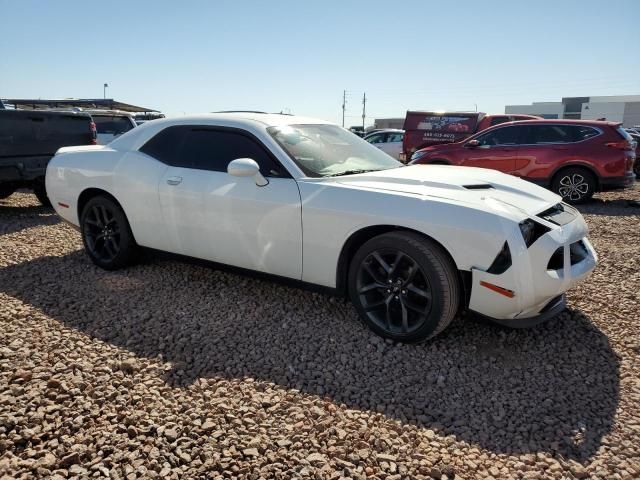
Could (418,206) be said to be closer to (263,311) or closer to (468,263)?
(468,263)

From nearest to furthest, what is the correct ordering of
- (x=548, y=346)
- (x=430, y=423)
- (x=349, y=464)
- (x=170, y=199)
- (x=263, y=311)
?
(x=349, y=464), (x=430, y=423), (x=548, y=346), (x=263, y=311), (x=170, y=199)

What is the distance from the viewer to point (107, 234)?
4.64 m

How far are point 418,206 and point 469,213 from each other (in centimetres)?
Result: 32

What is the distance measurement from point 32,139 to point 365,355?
6577 millimetres

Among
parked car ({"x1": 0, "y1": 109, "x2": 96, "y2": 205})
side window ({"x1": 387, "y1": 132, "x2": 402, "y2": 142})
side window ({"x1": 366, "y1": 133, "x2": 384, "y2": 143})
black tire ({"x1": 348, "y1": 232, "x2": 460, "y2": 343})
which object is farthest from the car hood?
side window ({"x1": 366, "y1": 133, "x2": 384, "y2": 143})

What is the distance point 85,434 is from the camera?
7.52ft

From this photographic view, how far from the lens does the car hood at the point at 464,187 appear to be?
3.07m

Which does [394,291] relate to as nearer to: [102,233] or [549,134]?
[102,233]

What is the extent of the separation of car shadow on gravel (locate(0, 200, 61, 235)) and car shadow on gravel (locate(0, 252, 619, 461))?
2.70 m

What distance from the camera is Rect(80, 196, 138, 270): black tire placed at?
4492 millimetres

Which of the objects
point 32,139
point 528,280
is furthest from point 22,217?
point 528,280

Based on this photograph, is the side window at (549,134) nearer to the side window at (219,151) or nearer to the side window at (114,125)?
the side window at (219,151)

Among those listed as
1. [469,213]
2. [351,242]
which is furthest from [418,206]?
[351,242]

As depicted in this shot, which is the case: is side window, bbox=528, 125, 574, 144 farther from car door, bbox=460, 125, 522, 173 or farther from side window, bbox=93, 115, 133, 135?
side window, bbox=93, 115, 133, 135
